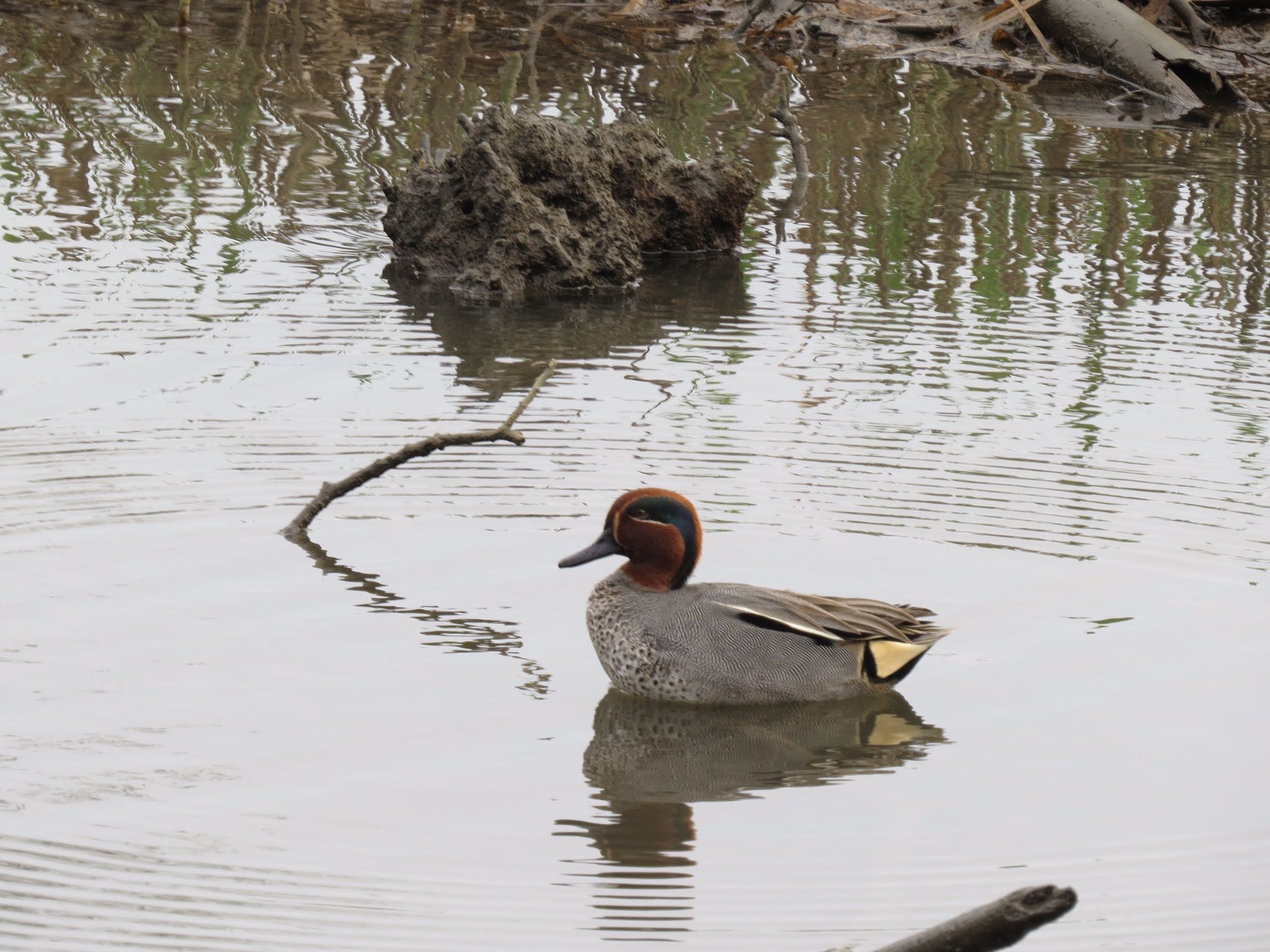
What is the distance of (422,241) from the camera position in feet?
37.2

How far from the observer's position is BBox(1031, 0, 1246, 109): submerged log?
18422 millimetres

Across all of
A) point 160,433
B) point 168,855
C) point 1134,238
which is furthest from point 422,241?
point 168,855

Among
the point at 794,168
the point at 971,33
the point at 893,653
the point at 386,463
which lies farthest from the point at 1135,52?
the point at 893,653

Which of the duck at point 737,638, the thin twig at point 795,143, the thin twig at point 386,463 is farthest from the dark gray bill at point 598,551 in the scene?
the thin twig at point 795,143

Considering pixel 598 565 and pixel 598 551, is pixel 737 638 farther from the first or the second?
pixel 598 565

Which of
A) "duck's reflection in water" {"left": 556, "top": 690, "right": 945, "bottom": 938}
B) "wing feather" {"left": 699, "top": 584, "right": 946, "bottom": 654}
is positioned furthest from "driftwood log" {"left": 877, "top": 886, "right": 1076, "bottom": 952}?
"wing feather" {"left": 699, "top": 584, "right": 946, "bottom": 654}

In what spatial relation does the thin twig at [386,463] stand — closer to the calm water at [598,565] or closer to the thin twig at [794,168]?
the calm water at [598,565]

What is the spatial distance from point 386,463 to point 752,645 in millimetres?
1790

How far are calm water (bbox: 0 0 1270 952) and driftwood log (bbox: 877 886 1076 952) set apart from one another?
165 centimetres

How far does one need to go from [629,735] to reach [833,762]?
67 centimetres

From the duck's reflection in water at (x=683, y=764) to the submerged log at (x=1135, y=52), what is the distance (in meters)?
13.6

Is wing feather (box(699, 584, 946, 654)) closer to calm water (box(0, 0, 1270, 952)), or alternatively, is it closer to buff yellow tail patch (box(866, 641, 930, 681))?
buff yellow tail patch (box(866, 641, 930, 681))

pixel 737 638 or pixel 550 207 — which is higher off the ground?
pixel 550 207

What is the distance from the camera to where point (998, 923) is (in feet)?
9.29
